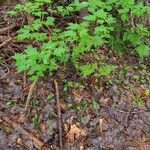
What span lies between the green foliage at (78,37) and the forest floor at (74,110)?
0.21 meters

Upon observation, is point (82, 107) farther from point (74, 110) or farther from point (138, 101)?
point (138, 101)

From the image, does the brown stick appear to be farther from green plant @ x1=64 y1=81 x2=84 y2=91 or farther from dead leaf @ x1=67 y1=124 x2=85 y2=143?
dead leaf @ x1=67 y1=124 x2=85 y2=143

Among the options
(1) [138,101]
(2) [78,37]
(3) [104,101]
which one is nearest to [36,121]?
(3) [104,101]

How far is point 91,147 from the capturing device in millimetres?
4848

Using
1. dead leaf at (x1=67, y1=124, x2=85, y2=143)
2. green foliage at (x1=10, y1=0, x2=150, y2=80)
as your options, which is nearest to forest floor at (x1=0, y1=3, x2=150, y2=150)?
dead leaf at (x1=67, y1=124, x2=85, y2=143)

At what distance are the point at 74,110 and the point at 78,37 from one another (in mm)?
1011

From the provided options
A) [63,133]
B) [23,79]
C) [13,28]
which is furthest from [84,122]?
[13,28]

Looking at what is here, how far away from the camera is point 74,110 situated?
202 inches

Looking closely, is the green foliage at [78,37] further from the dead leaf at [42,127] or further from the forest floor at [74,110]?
the dead leaf at [42,127]

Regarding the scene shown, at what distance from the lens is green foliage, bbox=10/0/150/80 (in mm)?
4996

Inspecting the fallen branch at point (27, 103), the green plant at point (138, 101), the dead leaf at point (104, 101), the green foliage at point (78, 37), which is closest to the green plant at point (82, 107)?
the dead leaf at point (104, 101)

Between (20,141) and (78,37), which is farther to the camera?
(78,37)

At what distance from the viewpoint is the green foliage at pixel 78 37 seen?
197 inches

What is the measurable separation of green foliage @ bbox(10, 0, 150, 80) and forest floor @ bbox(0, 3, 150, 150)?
0.21 metres
